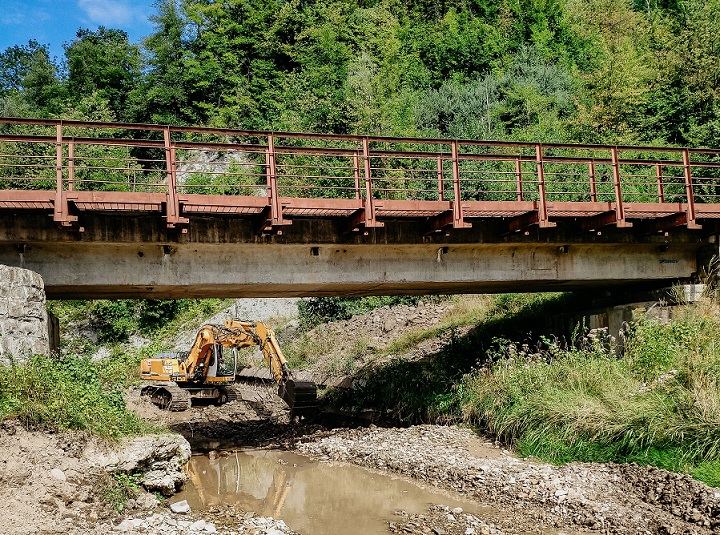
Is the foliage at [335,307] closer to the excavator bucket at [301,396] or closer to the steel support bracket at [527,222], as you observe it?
the excavator bucket at [301,396]

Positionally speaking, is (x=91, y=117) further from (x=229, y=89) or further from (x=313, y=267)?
(x=313, y=267)

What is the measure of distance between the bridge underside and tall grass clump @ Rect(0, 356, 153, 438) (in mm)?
2469

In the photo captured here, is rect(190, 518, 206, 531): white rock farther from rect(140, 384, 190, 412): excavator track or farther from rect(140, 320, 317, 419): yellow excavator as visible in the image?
rect(140, 384, 190, 412): excavator track

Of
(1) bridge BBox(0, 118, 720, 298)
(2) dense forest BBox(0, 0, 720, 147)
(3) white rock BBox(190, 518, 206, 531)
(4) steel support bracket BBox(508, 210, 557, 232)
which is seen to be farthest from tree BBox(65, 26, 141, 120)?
(3) white rock BBox(190, 518, 206, 531)

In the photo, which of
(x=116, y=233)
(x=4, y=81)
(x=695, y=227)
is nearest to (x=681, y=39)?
(x=695, y=227)

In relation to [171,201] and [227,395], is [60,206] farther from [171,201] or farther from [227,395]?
[227,395]

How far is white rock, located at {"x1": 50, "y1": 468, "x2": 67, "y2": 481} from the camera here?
8.84 metres

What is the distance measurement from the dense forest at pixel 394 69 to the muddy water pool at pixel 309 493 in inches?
980

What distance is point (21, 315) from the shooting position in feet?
36.6

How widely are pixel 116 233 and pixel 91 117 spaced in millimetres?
34848

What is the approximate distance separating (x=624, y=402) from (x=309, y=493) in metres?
5.73

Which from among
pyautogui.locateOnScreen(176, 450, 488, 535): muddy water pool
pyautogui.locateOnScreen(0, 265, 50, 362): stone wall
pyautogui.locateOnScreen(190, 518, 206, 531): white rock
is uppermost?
pyautogui.locateOnScreen(0, 265, 50, 362): stone wall

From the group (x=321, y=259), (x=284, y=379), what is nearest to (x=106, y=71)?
(x=284, y=379)

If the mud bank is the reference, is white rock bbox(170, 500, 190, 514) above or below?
above
